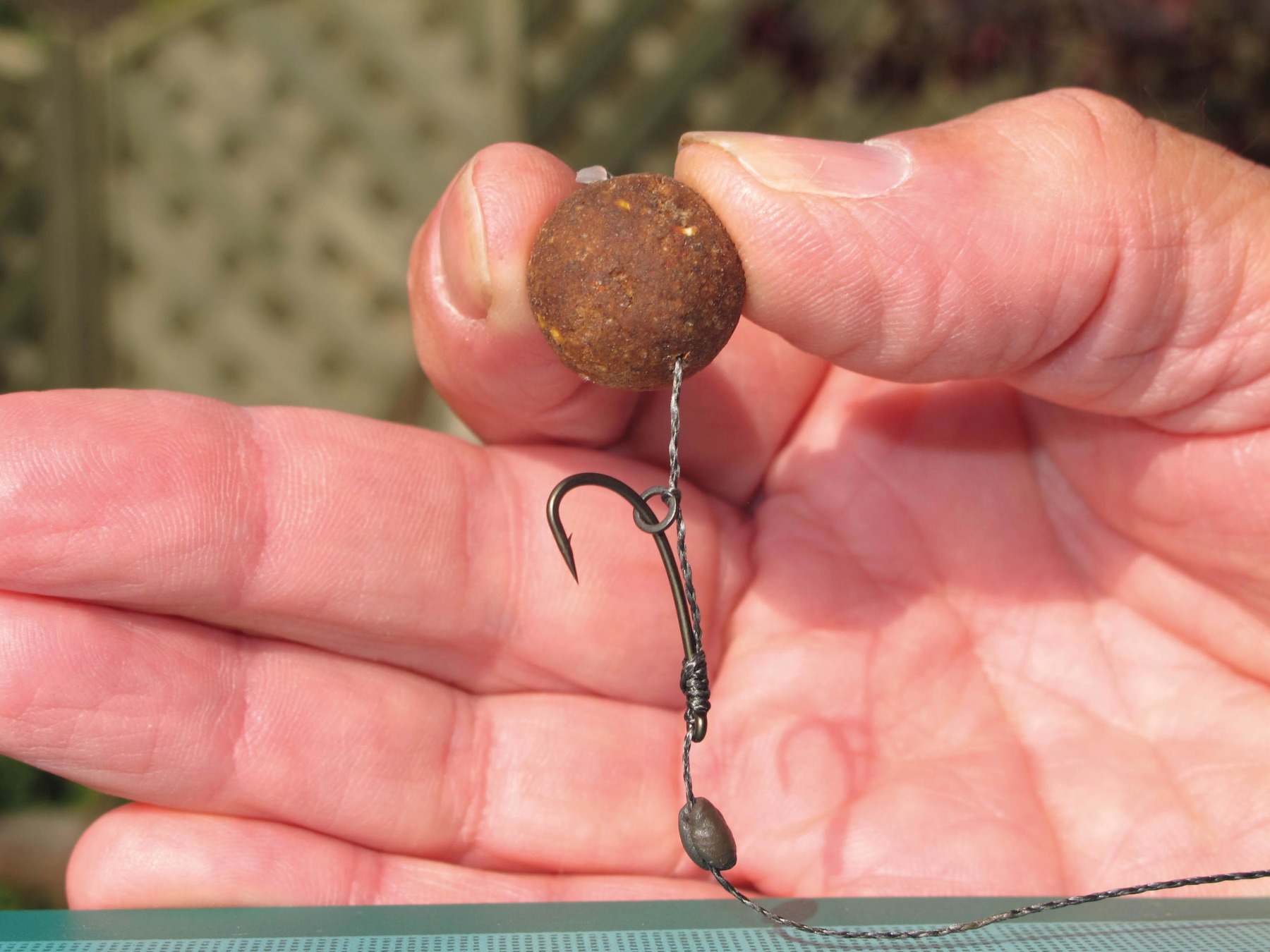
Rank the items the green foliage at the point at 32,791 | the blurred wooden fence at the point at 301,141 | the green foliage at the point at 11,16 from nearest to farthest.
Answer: the green foliage at the point at 32,791 < the blurred wooden fence at the point at 301,141 < the green foliage at the point at 11,16

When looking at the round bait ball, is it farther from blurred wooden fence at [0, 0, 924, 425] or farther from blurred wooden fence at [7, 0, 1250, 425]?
blurred wooden fence at [0, 0, 924, 425]

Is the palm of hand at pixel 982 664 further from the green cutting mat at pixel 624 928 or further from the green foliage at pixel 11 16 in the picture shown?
the green foliage at pixel 11 16

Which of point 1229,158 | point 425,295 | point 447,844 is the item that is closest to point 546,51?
point 425,295

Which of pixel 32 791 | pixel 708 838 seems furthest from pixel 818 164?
pixel 32 791

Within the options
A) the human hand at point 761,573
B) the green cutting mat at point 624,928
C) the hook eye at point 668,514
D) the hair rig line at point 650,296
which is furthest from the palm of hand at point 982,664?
the hook eye at point 668,514

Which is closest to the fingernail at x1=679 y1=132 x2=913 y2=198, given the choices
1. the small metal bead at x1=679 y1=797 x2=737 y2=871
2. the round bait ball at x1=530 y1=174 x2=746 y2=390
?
the round bait ball at x1=530 y1=174 x2=746 y2=390

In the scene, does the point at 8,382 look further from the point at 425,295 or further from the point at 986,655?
the point at 986,655

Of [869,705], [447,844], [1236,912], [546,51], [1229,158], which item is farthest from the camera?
[546,51]
